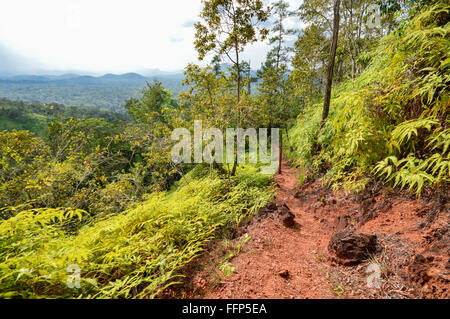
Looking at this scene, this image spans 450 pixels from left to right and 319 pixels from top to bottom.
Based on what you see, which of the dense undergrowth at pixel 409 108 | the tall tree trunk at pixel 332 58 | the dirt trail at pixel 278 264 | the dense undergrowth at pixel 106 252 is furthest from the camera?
the tall tree trunk at pixel 332 58

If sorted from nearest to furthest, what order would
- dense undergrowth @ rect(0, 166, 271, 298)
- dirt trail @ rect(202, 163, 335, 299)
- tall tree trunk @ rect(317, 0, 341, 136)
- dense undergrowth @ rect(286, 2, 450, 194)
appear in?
dense undergrowth @ rect(0, 166, 271, 298) < dirt trail @ rect(202, 163, 335, 299) < dense undergrowth @ rect(286, 2, 450, 194) < tall tree trunk @ rect(317, 0, 341, 136)

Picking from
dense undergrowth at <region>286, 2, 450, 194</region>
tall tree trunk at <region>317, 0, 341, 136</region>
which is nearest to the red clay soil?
dense undergrowth at <region>286, 2, 450, 194</region>

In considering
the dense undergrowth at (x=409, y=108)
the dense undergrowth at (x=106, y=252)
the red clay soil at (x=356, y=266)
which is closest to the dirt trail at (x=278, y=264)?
the red clay soil at (x=356, y=266)

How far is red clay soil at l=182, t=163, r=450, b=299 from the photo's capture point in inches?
82.9

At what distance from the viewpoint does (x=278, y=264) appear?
2.96m

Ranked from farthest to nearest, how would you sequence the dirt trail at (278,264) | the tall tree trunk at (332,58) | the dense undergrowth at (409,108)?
the tall tree trunk at (332,58) < the dense undergrowth at (409,108) < the dirt trail at (278,264)

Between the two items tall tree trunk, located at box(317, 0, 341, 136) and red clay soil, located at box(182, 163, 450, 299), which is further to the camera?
tall tree trunk, located at box(317, 0, 341, 136)

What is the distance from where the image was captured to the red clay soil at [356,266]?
2105 millimetres

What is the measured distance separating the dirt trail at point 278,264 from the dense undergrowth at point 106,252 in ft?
2.15

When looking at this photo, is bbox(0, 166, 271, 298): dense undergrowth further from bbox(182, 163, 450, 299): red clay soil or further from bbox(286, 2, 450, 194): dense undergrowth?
bbox(286, 2, 450, 194): dense undergrowth

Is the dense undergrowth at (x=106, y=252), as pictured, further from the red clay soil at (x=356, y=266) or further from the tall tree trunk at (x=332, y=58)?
the tall tree trunk at (x=332, y=58)

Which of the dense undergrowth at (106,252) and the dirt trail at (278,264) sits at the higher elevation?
the dense undergrowth at (106,252)

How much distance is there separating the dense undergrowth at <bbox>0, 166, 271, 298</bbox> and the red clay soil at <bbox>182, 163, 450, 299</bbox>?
508mm
